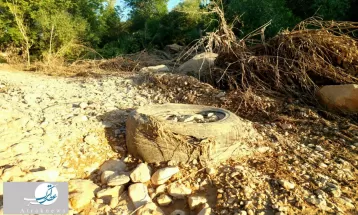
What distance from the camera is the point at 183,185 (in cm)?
233

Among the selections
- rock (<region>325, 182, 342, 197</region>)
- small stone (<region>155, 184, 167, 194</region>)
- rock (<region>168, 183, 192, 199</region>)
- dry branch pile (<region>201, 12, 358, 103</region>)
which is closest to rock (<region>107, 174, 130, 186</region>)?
small stone (<region>155, 184, 167, 194</region>)

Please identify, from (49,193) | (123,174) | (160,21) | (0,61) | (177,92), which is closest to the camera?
(49,193)

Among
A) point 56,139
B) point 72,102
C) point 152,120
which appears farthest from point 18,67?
point 152,120

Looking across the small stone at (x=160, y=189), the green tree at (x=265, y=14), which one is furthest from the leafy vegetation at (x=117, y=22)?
the small stone at (x=160, y=189)

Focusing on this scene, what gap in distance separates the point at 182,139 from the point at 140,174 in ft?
1.44

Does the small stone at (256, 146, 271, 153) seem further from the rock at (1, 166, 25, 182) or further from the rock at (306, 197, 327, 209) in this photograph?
the rock at (1, 166, 25, 182)

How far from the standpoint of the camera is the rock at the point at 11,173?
7.26 ft

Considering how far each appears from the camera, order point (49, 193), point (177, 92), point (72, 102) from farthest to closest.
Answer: point (177, 92) < point (72, 102) < point (49, 193)

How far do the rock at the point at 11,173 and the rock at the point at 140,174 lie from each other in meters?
0.83

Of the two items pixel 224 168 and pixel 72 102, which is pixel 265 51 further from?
pixel 72 102

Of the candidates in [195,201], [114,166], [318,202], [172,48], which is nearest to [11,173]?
[114,166]

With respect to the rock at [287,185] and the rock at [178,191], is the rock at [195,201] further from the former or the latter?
the rock at [287,185]

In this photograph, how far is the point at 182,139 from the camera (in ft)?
8.20

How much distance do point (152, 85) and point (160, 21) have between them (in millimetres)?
6631
